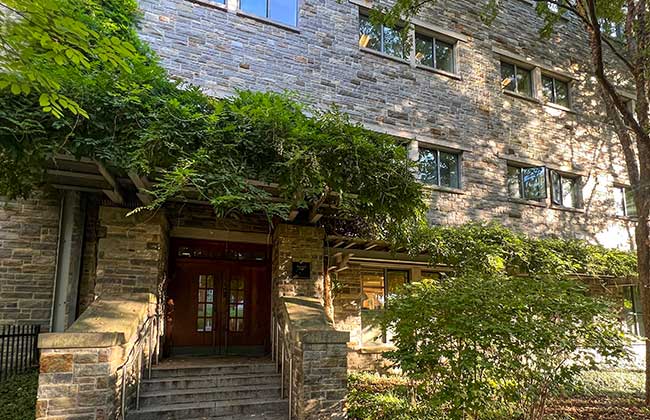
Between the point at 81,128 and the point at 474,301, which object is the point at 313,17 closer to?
the point at 81,128

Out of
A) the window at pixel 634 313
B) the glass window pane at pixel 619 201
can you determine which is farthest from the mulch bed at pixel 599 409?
the glass window pane at pixel 619 201

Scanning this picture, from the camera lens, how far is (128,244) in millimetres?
6457

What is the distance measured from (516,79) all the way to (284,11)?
7.13 meters

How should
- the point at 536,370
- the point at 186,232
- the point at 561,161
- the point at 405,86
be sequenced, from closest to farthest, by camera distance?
the point at 536,370 → the point at 186,232 → the point at 405,86 → the point at 561,161

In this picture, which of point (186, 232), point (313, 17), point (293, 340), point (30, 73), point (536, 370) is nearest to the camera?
point (30, 73)

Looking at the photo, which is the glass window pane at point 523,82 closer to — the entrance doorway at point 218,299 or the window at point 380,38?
the window at point 380,38

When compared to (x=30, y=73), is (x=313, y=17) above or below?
above

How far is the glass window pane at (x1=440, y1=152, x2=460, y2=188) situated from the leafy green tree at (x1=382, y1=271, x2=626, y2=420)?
17.1ft

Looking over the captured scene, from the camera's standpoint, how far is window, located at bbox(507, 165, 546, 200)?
11.6 m

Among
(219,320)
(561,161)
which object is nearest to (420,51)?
(561,161)

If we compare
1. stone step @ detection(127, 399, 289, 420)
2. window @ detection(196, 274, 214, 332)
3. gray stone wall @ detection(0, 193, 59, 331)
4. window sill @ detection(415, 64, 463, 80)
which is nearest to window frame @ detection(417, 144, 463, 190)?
window sill @ detection(415, 64, 463, 80)

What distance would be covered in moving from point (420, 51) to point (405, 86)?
1.32 metres

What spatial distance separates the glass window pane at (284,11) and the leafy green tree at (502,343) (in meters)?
6.76

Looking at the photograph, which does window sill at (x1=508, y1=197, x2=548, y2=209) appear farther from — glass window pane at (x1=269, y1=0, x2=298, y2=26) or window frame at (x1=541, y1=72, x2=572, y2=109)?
glass window pane at (x1=269, y1=0, x2=298, y2=26)
